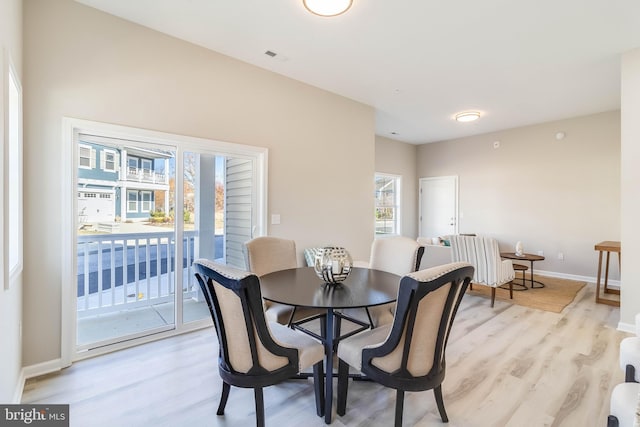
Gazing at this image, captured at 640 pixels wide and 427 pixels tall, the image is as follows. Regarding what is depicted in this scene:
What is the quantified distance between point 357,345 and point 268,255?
1.31 m

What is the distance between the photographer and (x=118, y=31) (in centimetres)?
265

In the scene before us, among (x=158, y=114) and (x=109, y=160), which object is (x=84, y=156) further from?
(x=158, y=114)

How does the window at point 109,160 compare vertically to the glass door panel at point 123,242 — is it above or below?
above

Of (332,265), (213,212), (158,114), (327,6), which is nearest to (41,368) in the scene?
(213,212)

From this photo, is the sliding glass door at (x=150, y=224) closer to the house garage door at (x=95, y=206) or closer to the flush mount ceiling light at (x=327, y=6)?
the house garage door at (x=95, y=206)

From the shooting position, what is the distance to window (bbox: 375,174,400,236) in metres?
7.24

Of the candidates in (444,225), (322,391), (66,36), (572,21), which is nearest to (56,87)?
(66,36)

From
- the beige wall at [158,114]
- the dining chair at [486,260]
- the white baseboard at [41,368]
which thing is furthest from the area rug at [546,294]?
the white baseboard at [41,368]

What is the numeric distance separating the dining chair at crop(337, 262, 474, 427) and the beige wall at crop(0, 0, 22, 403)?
1.93m

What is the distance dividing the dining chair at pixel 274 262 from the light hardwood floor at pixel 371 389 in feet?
1.56

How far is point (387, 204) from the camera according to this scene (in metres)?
7.38

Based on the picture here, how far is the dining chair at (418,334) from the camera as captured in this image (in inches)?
56.5

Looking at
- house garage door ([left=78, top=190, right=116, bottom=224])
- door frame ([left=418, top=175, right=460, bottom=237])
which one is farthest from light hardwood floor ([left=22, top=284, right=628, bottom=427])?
door frame ([left=418, top=175, right=460, bottom=237])

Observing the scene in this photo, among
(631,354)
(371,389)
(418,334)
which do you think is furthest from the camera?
(371,389)
